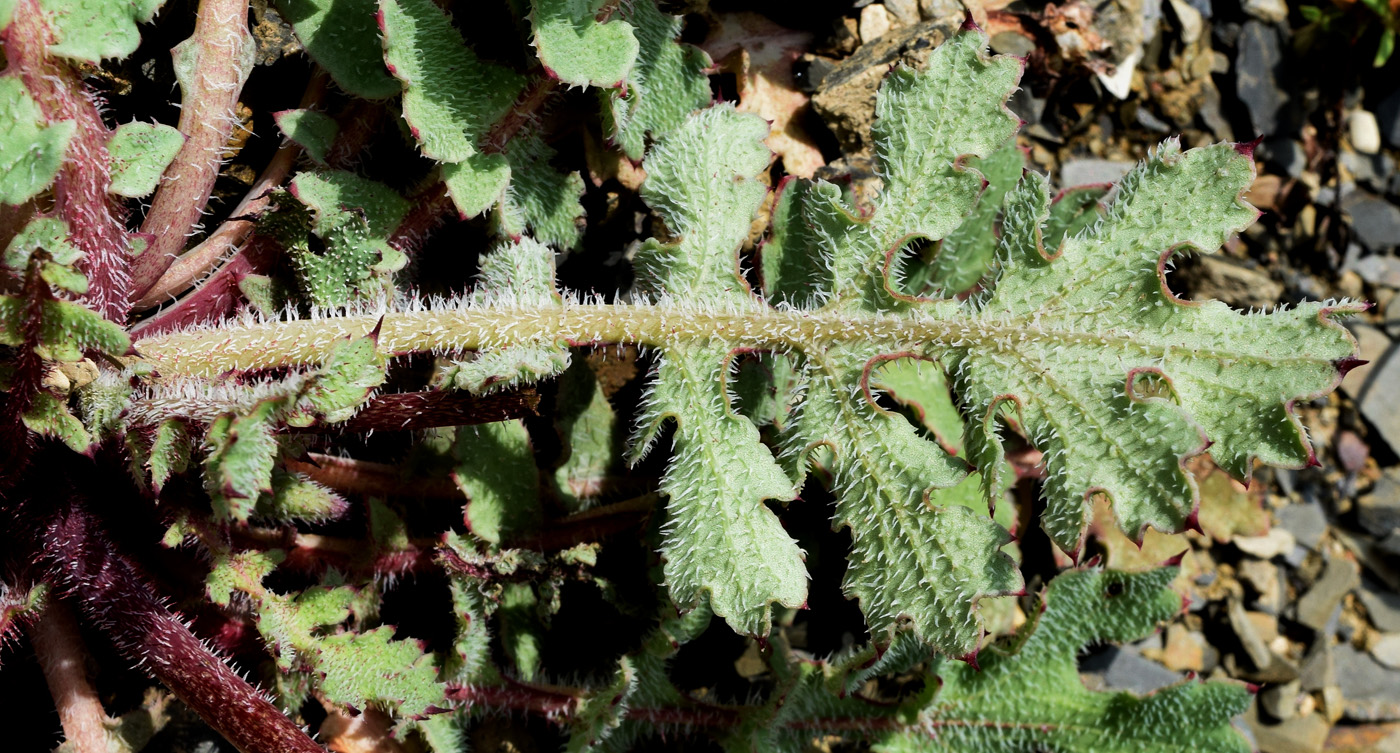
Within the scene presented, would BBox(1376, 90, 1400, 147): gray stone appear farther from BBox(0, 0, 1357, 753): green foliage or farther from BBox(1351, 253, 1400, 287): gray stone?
BBox(0, 0, 1357, 753): green foliage

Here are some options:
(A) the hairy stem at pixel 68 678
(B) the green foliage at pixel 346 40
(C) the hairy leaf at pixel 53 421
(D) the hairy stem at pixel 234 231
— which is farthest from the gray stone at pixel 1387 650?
(C) the hairy leaf at pixel 53 421

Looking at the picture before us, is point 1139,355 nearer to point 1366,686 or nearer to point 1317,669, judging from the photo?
point 1317,669

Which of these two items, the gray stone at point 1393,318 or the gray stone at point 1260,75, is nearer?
the gray stone at point 1260,75

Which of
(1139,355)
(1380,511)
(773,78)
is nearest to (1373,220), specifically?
(1380,511)

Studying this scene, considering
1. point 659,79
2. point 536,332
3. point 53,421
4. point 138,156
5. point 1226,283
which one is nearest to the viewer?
point 53,421

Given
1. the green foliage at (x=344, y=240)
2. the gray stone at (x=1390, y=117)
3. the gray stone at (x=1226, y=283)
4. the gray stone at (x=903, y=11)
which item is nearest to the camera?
the green foliage at (x=344, y=240)

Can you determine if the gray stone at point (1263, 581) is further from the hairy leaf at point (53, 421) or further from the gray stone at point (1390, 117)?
the hairy leaf at point (53, 421)
